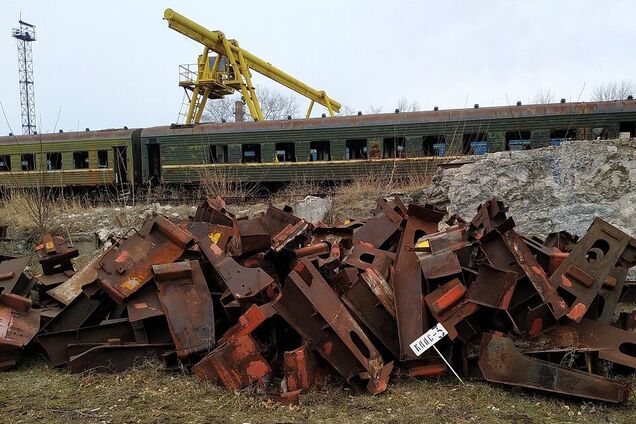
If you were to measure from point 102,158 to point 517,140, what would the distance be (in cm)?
1374

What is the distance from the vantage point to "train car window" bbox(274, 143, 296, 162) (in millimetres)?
15312

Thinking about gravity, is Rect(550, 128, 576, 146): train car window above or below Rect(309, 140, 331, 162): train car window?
above

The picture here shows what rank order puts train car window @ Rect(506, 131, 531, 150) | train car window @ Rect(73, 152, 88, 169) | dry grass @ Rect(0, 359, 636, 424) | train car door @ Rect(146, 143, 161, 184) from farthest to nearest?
train car window @ Rect(73, 152, 88, 169)
train car door @ Rect(146, 143, 161, 184)
train car window @ Rect(506, 131, 531, 150)
dry grass @ Rect(0, 359, 636, 424)

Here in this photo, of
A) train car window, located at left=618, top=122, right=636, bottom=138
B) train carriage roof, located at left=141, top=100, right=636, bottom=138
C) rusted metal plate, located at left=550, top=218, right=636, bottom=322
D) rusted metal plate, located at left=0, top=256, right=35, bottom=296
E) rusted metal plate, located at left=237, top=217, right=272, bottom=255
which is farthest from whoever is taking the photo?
train carriage roof, located at left=141, top=100, right=636, bottom=138

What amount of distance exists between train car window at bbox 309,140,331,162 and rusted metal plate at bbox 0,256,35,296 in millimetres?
11091

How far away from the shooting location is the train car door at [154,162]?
56.9 feet

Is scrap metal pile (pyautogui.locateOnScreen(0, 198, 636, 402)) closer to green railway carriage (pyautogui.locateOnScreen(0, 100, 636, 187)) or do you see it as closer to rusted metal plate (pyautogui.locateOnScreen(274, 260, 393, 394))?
rusted metal plate (pyautogui.locateOnScreen(274, 260, 393, 394))

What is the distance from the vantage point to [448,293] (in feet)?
9.92

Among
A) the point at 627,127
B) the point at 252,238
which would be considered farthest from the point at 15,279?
the point at 627,127

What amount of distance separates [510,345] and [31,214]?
32.1ft

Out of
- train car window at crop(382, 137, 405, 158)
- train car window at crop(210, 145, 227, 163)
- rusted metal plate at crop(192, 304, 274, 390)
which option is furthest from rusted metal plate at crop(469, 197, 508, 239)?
train car window at crop(210, 145, 227, 163)

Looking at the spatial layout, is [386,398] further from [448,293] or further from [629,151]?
[629,151]

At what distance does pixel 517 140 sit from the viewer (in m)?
13.3

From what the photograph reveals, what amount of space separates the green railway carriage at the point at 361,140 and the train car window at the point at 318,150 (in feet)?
0.10
